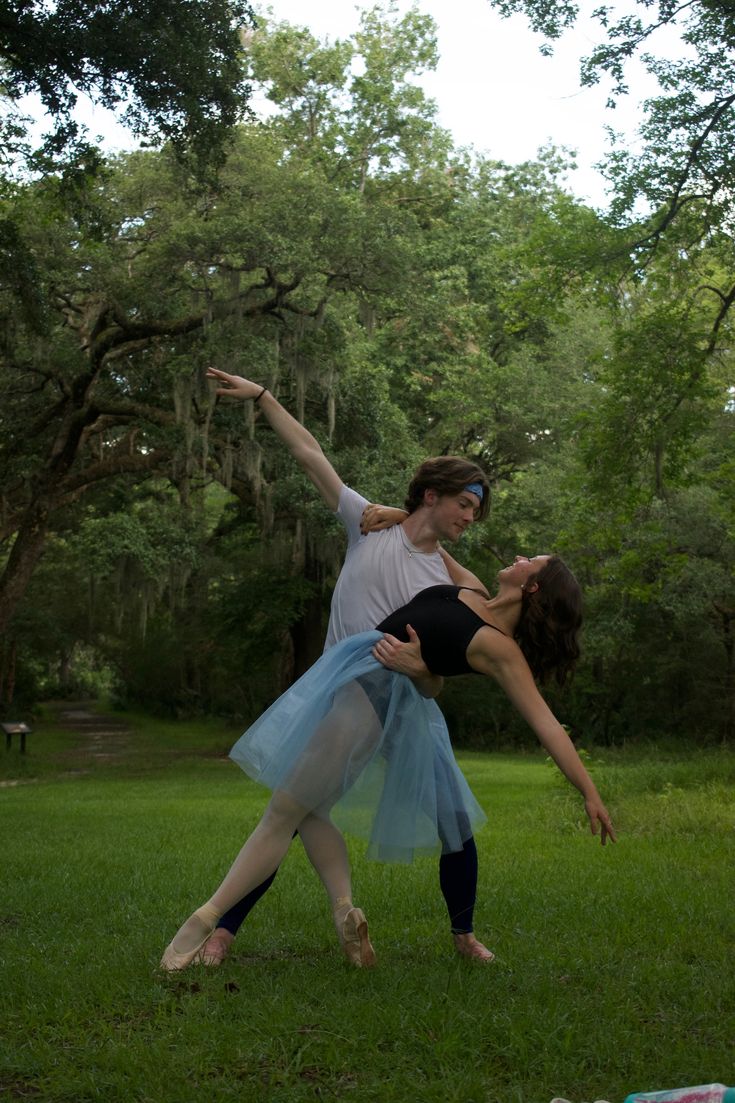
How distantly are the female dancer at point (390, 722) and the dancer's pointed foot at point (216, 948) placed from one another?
0.07m

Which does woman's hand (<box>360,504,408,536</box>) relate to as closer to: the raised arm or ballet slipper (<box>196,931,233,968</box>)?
the raised arm

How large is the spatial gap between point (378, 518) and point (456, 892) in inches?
64.0

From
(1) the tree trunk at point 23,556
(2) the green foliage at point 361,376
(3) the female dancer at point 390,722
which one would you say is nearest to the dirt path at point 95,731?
(2) the green foliage at point 361,376

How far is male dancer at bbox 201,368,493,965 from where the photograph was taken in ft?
17.1

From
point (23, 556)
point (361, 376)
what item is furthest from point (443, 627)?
point (361, 376)

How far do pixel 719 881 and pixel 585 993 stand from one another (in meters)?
3.43

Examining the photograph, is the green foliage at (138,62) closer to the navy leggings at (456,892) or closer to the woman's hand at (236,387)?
the woman's hand at (236,387)

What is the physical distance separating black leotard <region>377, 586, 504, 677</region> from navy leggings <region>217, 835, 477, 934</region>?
838mm

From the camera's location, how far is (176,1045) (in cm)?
402

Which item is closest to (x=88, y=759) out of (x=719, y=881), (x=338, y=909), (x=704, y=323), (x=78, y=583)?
(x=78, y=583)

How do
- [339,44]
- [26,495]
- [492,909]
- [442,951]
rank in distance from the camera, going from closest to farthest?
[442,951] < [492,909] < [26,495] < [339,44]

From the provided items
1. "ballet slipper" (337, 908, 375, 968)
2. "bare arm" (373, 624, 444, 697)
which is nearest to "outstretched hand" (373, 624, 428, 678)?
"bare arm" (373, 624, 444, 697)

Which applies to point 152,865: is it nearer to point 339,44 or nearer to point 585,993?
point 585,993

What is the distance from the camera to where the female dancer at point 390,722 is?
495 cm
